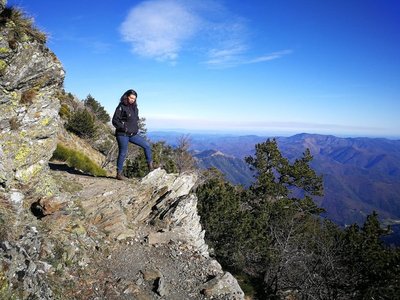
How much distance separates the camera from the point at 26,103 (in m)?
8.40

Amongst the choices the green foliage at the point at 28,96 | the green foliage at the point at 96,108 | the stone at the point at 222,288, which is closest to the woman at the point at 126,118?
the green foliage at the point at 28,96

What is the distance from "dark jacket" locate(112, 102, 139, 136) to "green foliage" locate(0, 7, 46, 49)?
320 cm

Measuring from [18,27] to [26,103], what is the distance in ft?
6.23

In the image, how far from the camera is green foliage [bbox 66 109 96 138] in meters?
33.3

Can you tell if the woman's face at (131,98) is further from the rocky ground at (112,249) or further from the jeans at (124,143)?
the rocky ground at (112,249)

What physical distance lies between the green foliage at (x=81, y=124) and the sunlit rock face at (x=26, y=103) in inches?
1005

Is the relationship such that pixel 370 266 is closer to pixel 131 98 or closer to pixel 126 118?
pixel 126 118

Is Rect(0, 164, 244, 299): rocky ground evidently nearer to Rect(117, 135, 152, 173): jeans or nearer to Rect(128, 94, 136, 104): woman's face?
Rect(117, 135, 152, 173): jeans

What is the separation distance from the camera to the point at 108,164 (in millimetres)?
33031

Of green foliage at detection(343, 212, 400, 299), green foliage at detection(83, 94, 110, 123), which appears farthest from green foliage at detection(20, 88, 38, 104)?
green foliage at detection(83, 94, 110, 123)

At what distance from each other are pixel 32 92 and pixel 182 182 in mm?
7194

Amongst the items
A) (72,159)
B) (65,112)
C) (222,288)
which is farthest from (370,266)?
(65,112)

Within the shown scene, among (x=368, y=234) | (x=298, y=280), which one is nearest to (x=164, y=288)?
(x=298, y=280)

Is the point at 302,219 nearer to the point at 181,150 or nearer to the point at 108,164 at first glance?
the point at 181,150
